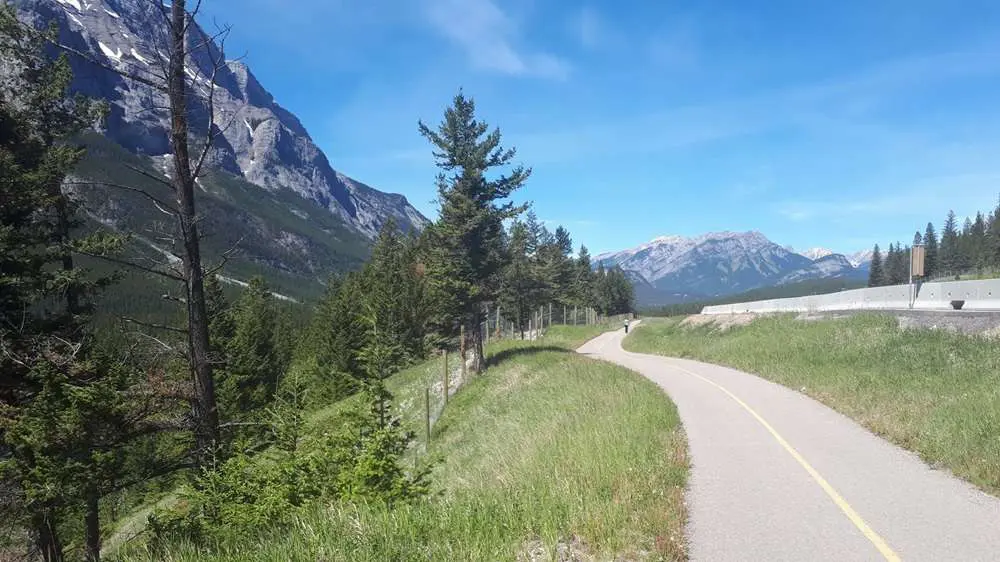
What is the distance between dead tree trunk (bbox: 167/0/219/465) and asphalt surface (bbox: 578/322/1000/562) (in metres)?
7.46

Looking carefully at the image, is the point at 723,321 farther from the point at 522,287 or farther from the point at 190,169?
the point at 190,169

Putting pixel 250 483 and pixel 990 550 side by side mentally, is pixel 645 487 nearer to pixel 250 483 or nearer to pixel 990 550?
pixel 990 550

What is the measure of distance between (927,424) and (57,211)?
2286 cm

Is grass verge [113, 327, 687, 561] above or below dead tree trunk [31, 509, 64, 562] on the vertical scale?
above

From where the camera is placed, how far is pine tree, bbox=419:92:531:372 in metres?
26.8

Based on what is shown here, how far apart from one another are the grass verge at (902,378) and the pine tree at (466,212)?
42.0 ft

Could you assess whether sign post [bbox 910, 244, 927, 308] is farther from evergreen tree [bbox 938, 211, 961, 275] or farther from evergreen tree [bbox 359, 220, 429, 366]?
evergreen tree [bbox 938, 211, 961, 275]

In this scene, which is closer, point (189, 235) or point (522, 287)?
point (189, 235)

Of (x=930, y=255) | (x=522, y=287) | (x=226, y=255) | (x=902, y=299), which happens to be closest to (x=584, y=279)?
(x=522, y=287)

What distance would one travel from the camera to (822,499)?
7254 mm

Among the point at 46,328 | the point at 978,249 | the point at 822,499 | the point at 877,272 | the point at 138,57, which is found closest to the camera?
the point at 822,499

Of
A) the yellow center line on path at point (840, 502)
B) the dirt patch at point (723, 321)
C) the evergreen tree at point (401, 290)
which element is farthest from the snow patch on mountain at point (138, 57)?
the dirt patch at point (723, 321)

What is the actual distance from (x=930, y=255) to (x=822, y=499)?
13318cm

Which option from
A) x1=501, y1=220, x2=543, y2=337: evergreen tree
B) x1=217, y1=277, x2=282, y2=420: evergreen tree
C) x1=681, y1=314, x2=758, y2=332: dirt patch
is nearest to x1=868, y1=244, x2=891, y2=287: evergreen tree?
x1=501, y1=220, x2=543, y2=337: evergreen tree
